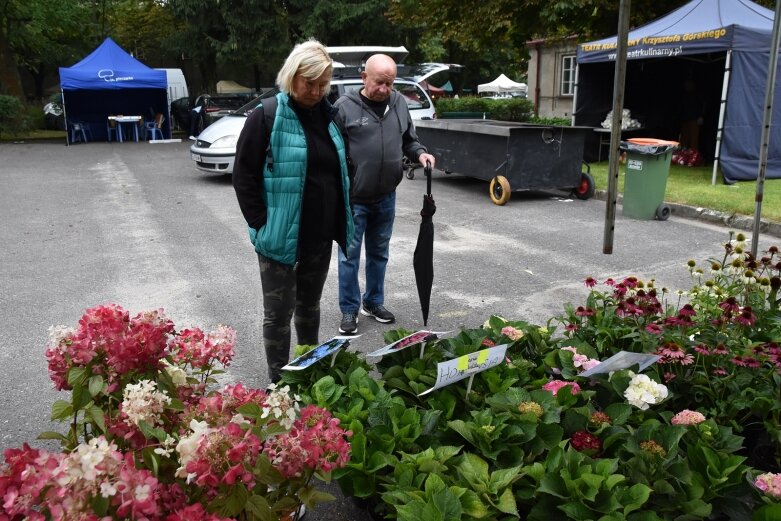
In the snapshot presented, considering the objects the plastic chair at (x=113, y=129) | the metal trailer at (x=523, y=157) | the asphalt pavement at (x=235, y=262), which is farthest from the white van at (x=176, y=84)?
the metal trailer at (x=523, y=157)

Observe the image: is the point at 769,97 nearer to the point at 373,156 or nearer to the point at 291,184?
the point at 373,156

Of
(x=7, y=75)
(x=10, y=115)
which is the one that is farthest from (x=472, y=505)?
(x=7, y=75)

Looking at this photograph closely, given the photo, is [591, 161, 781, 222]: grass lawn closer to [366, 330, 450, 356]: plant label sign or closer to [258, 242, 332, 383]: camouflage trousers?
[258, 242, 332, 383]: camouflage trousers

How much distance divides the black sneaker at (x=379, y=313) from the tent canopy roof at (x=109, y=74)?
1761 cm

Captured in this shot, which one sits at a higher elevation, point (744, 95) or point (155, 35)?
point (155, 35)

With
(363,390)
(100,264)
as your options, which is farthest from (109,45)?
(363,390)

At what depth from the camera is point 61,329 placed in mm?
2148

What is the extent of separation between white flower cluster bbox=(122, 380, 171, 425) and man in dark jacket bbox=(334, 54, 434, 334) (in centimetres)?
268

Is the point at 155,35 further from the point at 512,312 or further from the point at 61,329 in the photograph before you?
the point at 61,329

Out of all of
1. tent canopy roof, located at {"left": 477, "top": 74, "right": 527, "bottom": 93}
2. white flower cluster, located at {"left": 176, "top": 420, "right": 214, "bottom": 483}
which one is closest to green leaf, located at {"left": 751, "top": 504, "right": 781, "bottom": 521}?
white flower cluster, located at {"left": 176, "top": 420, "right": 214, "bottom": 483}

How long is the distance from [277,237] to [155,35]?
36496 mm

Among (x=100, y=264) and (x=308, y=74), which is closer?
(x=308, y=74)

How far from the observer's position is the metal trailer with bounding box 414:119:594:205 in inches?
394

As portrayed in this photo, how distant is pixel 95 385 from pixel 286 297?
5.01ft
